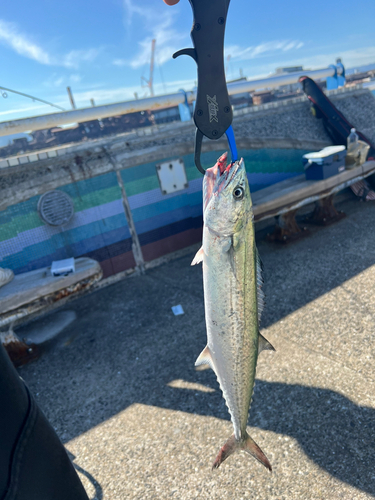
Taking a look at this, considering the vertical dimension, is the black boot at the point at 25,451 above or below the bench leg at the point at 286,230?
above

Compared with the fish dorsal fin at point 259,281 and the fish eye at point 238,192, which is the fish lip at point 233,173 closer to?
the fish eye at point 238,192

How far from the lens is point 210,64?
210 centimetres

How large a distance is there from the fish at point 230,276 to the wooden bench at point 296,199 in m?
5.33

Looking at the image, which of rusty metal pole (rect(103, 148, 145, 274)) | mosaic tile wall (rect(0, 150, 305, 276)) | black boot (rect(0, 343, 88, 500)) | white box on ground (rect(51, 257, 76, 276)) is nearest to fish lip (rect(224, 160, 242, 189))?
black boot (rect(0, 343, 88, 500))

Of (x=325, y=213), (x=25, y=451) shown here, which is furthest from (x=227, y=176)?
(x=325, y=213)

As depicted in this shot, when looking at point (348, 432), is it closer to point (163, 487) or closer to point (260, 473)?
point (260, 473)

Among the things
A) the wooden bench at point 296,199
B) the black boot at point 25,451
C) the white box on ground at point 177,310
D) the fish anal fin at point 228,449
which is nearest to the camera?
the black boot at point 25,451

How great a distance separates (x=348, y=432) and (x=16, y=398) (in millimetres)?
3008

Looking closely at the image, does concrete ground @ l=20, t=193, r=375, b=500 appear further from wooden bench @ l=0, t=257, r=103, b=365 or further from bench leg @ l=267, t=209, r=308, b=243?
bench leg @ l=267, t=209, r=308, b=243

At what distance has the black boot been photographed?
5.04 ft

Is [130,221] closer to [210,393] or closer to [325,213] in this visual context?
[210,393]

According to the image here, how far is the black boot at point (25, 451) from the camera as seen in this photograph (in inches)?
60.5

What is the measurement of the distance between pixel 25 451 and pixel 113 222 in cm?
589

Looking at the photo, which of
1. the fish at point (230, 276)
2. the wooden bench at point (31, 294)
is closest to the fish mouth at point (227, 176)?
the fish at point (230, 276)
